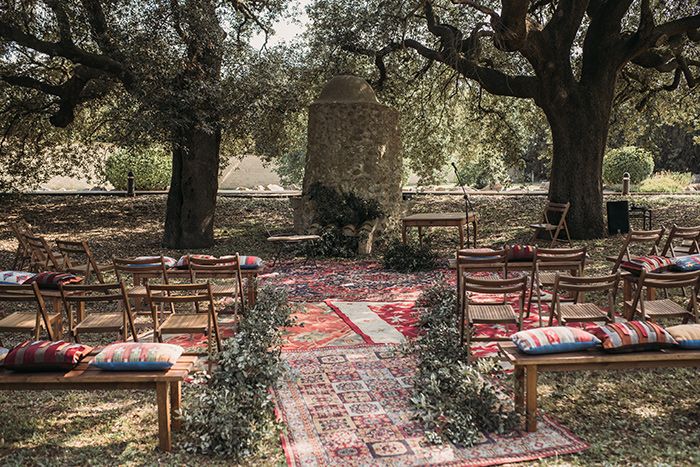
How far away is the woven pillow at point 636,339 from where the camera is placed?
4273 millimetres

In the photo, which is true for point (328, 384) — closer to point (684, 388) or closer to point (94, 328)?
point (94, 328)

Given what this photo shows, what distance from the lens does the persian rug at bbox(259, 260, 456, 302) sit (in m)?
8.79

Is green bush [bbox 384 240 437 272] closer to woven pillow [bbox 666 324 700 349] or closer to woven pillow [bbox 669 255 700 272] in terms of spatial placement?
woven pillow [bbox 669 255 700 272]

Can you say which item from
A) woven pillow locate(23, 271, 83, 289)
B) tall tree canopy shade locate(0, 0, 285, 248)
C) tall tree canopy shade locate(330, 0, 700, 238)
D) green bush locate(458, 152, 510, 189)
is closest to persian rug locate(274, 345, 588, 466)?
woven pillow locate(23, 271, 83, 289)

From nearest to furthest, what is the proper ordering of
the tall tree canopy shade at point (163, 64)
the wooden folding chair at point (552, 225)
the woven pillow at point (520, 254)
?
the woven pillow at point (520, 254) → the tall tree canopy shade at point (163, 64) → the wooden folding chair at point (552, 225)

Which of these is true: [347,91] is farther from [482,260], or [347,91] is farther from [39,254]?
[482,260]

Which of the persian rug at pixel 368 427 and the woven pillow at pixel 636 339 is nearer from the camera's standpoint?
the persian rug at pixel 368 427

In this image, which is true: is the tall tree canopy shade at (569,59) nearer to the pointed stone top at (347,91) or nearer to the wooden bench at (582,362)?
the pointed stone top at (347,91)

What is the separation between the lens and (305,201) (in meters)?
13.2

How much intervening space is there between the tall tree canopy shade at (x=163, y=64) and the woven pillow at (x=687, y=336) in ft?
29.1

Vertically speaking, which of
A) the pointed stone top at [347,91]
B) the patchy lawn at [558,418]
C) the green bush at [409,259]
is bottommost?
the patchy lawn at [558,418]

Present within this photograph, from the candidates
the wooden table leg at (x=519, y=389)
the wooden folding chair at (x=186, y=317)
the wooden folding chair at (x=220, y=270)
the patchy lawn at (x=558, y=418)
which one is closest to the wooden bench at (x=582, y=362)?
the wooden table leg at (x=519, y=389)

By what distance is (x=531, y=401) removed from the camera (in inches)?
167

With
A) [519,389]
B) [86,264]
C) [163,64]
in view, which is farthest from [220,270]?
[163,64]
